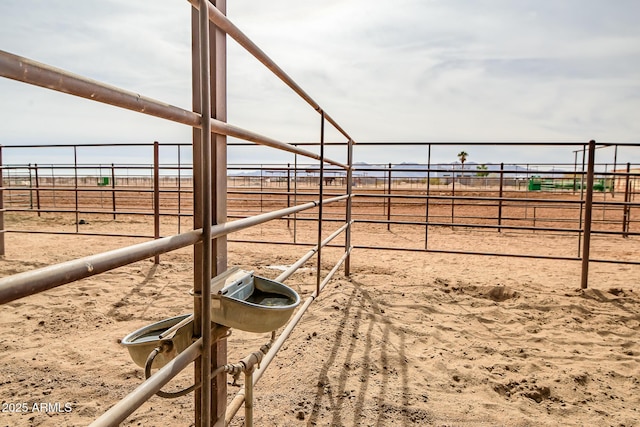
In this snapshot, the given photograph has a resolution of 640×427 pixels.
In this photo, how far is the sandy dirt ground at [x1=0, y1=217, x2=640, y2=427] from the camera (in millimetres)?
1780

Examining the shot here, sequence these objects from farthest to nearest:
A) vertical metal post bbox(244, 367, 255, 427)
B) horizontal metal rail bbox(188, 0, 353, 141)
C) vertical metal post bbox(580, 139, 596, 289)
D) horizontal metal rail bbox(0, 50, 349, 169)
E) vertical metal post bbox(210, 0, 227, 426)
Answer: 1. vertical metal post bbox(580, 139, 596, 289)
2. vertical metal post bbox(244, 367, 255, 427)
3. vertical metal post bbox(210, 0, 227, 426)
4. horizontal metal rail bbox(188, 0, 353, 141)
5. horizontal metal rail bbox(0, 50, 349, 169)

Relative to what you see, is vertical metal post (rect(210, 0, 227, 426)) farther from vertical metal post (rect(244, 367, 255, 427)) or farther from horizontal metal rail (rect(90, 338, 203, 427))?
horizontal metal rail (rect(90, 338, 203, 427))

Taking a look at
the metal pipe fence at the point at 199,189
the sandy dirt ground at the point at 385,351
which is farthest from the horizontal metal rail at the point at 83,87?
the sandy dirt ground at the point at 385,351

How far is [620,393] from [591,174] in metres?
2.47

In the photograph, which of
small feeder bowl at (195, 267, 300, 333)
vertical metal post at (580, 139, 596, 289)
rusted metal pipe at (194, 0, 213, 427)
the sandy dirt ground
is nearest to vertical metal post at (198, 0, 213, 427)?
rusted metal pipe at (194, 0, 213, 427)

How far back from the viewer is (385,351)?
2.36 metres

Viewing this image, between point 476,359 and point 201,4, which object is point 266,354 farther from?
point 476,359

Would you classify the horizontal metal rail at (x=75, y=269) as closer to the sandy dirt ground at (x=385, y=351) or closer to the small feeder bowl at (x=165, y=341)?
the small feeder bowl at (x=165, y=341)

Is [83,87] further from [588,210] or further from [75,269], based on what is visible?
[588,210]

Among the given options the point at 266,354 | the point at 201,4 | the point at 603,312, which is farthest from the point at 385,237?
the point at 201,4

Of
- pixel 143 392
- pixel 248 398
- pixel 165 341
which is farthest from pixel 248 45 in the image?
pixel 248 398

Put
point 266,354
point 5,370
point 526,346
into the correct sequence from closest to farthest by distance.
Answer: point 266,354, point 5,370, point 526,346

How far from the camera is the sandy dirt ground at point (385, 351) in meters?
1.78

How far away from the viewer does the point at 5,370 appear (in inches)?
80.4
